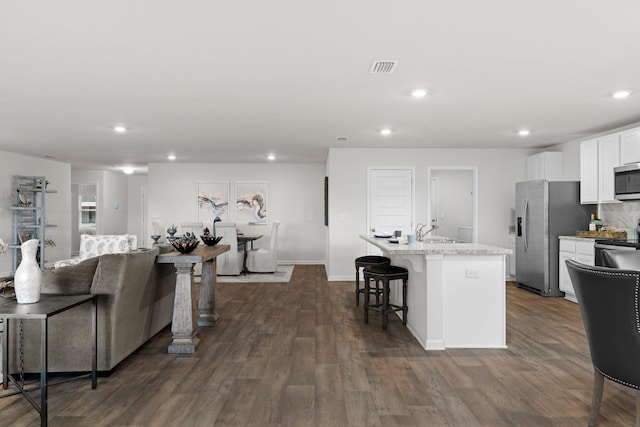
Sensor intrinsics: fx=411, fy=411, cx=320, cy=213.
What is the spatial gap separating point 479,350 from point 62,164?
9.69 meters

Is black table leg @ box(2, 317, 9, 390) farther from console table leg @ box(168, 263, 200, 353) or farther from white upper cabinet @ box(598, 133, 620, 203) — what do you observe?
white upper cabinet @ box(598, 133, 620, 203)

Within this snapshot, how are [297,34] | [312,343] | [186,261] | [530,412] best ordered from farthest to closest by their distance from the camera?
[312,343]
[186,261]
[297,34]
[530,412]

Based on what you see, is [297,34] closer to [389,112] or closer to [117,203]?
[389,112]

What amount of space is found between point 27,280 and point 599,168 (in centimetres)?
633

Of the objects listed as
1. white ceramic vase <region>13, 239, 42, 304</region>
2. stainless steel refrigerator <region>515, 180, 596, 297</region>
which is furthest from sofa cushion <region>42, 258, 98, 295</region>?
stainless steel refrigerator <region>515, 180, 596, 297</region>

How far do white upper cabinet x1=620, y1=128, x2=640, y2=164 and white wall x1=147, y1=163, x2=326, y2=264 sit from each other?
6054 mm

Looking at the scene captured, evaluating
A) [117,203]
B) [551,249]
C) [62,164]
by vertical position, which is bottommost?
[551,249]

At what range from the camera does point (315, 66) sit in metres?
3.23

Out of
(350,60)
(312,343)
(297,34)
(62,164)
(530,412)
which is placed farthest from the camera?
(62,164)

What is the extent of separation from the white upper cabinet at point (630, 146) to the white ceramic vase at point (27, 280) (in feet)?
19.7

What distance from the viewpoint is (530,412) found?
2.49 metres

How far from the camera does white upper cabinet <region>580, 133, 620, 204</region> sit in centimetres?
524

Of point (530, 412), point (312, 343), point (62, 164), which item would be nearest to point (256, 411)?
point (312, 343)

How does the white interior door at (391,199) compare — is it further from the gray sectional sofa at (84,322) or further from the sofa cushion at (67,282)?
the sofa cushion at (67,282)
